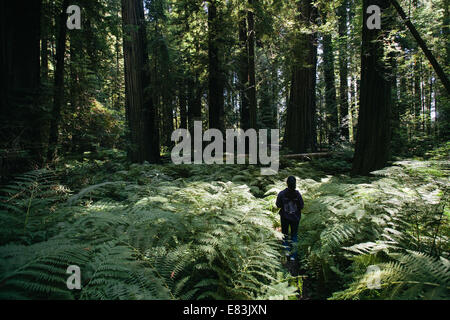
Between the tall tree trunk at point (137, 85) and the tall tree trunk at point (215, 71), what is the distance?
9.26ft

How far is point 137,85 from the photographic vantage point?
8.77 m

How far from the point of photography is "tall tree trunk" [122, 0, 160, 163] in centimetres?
861

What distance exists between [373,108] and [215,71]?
6.57 metres

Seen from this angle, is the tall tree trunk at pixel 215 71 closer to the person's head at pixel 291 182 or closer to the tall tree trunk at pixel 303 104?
the tall tree trunk at pixel 303 104

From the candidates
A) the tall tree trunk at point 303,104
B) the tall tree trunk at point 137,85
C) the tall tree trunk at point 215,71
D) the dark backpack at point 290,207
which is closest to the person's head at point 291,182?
the dark backpack at point 290,207

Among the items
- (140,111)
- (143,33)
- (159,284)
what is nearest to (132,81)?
(140,111)

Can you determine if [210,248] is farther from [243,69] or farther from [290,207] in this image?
[243,69]

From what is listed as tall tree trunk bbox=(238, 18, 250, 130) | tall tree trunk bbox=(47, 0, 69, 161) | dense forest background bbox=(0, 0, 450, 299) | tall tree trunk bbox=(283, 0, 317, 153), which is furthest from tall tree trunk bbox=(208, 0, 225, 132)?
tall tree trunk bbox=(47, 0, 69, 161)

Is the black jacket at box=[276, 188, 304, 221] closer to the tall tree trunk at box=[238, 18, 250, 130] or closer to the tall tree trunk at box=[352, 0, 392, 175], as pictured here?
the tall tree trunk at box=[352, 0, 392, 175]

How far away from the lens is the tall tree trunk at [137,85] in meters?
8.61

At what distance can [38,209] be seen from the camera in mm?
2867

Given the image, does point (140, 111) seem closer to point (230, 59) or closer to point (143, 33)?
point (143, 33)

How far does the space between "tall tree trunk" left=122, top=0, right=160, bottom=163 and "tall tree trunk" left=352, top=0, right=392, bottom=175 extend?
784 centimetres

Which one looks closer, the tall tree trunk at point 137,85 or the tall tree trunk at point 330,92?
the tall tree trunk at point 137,85
